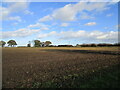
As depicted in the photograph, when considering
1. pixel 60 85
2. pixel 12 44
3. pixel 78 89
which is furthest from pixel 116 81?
pixel 12 44

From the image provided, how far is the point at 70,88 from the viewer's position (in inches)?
215

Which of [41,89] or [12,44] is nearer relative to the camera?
[41,89]

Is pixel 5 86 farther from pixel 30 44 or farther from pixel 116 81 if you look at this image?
pixel 30 44

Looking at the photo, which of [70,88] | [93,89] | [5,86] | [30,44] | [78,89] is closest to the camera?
[93,89]

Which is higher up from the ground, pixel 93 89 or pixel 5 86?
pixel 93 89

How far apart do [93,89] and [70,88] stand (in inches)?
58.9

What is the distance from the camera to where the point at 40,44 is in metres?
173

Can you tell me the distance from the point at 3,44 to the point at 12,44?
17108mm

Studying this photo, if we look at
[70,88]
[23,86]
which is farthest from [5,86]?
[70,88]

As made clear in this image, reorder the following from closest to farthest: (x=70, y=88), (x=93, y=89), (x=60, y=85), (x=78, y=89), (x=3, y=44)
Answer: (x=93, y=89)
(x=78, y=89)
(x=70, y=88)
(x=60, y=85)
(x=3, y=44)

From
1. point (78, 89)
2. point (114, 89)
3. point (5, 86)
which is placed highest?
point (114, 89)

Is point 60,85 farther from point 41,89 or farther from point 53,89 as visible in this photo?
point 41,89

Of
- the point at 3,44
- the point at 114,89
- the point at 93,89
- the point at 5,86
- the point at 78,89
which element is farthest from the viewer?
the point at 3,44

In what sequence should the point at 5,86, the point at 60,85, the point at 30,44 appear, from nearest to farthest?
the point at 60,85
the point at 5,86
the point at 30,44
